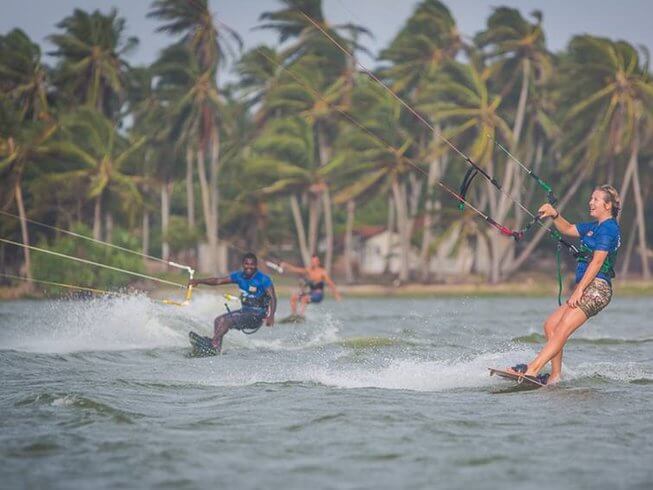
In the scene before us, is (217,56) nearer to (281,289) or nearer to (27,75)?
(27,75)

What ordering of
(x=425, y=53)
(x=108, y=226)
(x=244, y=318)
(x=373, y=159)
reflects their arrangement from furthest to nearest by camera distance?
1. (x=425, y=53)
2. (x=373, y=159)
3. (x=108, y=226)
4. (x=244, y=318)

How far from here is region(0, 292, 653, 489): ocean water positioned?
7145 millimetres

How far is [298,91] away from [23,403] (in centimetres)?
5066

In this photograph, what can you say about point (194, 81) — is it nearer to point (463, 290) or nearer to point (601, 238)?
point (463, 290)

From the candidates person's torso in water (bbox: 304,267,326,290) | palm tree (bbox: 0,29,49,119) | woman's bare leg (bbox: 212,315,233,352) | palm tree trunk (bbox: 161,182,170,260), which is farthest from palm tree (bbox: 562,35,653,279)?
woman's bare leg (bbox: 212,315,233,352)

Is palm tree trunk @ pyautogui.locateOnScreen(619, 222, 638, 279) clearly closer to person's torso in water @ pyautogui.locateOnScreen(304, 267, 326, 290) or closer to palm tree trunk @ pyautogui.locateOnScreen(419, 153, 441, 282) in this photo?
palm tree trunk @ pyautogui.locateOnScreen(419, 153, 441, 282)

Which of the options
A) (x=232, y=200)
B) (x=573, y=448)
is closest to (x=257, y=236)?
(x=232, y=200)

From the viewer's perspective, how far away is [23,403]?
32.3 feet

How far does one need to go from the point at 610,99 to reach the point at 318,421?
4938 cm

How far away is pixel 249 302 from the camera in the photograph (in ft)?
50.6

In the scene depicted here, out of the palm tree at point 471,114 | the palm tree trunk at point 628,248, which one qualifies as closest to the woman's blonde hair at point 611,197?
the palm tree at point 471,114

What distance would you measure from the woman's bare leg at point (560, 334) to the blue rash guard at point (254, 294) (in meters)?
5.55

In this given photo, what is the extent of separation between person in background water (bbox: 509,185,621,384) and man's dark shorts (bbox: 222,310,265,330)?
5.37 metres

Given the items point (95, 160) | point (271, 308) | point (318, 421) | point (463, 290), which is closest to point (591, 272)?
point (318, 421)
